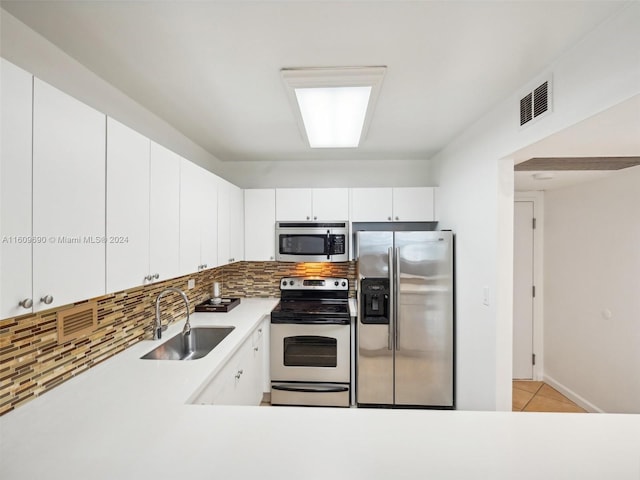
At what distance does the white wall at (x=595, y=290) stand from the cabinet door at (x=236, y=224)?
11.0 feet

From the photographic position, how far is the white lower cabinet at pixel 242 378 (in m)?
1.55

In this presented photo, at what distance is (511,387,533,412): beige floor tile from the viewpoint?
2873 millimetres

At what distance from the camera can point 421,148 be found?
280 centimetres

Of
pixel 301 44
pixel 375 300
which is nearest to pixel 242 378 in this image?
→ pixel 375 300

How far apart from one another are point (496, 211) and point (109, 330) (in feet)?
8.08

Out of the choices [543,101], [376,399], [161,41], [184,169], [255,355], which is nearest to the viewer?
[161,41]

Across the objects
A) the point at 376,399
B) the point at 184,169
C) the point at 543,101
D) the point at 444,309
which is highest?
the point at 543,101

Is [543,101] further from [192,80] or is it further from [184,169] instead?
[184,169]

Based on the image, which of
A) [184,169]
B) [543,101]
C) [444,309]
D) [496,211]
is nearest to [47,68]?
[184,169]

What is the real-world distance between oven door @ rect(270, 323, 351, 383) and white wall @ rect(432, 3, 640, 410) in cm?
100

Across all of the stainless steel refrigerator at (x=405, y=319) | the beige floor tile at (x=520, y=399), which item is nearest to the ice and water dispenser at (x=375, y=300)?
the stainless steel refrigerator at (x=405, y=319)

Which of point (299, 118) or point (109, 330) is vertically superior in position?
point (299, 118)

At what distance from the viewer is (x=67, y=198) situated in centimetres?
99

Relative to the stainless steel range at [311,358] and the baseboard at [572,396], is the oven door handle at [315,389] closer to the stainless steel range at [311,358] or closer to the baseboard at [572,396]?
the stainless steel range at [311,358]
